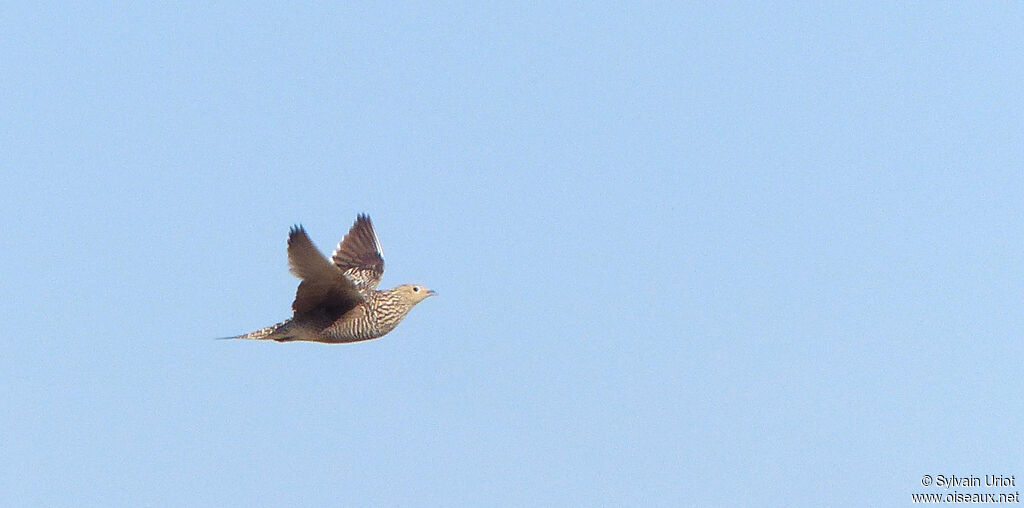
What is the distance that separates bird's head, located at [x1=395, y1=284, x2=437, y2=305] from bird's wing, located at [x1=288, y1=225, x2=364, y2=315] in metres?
1.06

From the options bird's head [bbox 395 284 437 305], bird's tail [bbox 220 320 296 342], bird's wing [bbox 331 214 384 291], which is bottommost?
bird's tail [bbox 220 320 296 342]

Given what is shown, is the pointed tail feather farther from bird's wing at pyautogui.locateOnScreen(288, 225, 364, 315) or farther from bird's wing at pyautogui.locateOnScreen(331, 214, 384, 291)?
bird's wing at pyautogui.locateOnScreen(331, 214, 384, 291)

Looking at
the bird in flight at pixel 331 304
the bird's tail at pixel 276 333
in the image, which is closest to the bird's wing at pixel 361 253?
the bird in flight at pixel 331 304

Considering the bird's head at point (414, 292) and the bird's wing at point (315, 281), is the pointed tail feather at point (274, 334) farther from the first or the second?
the bird's head at point (414, 292)

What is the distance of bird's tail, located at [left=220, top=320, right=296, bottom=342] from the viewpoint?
18062 millimetres

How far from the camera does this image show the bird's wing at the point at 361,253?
826 inches

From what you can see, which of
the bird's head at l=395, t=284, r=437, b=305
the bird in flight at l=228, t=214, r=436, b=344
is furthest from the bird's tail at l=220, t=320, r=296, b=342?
the bird's head at l=395, t=284, r=437, b=305

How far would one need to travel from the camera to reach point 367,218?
72.6 feet

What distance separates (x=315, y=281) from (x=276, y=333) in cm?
156

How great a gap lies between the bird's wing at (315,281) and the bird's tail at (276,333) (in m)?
0.36

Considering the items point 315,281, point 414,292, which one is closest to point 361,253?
point 414,292

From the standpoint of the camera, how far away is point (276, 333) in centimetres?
1809

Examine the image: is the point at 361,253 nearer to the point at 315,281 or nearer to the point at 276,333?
the point at 276,333

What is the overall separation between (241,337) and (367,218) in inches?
177
